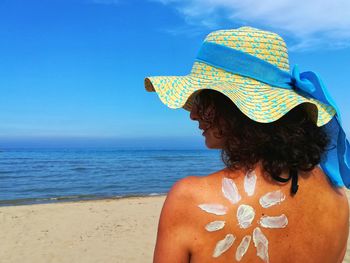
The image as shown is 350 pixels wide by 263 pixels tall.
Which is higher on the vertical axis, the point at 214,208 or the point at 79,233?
the point at 214,208

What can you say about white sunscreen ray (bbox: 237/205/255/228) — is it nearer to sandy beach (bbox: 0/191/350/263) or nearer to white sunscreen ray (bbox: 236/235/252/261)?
white sunscreen ray (bbox: 236/235/252/261)

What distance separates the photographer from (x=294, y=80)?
1.47 metres

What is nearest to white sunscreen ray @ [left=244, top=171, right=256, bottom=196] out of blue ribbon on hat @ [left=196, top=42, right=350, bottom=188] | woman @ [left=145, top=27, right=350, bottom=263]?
woman @ [left=145, top=27, right=350, bottom=263]

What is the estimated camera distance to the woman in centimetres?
120

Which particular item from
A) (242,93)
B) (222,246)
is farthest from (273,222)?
(242,93)

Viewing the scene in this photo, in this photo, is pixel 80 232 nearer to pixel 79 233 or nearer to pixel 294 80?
pixel 79 233

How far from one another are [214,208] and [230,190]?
0.08 m

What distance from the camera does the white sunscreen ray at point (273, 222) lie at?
4.03ft

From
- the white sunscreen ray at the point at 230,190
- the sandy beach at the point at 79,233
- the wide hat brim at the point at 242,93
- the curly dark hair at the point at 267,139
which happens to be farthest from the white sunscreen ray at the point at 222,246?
the sandy beach at the point at 79,233

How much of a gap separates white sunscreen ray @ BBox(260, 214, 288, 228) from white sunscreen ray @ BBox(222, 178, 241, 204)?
0.37 ft

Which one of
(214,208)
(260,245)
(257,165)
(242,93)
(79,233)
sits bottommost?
(79,233)

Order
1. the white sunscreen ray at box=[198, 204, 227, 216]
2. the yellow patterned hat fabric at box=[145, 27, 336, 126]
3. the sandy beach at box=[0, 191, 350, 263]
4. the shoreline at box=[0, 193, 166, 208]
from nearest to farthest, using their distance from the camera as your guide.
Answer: the white sunscreen ray at box=[198, 204, 227, 216] < the yellow patterned hat fabric at box=[145, 27, 336, 126] < the sandy beach at box=[0, 191, 350, 263] < the shoreline at box=[0, 193, 166, 208]

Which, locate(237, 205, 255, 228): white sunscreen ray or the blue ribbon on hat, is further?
the blue ribbon on hat

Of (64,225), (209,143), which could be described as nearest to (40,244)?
(64,225)
